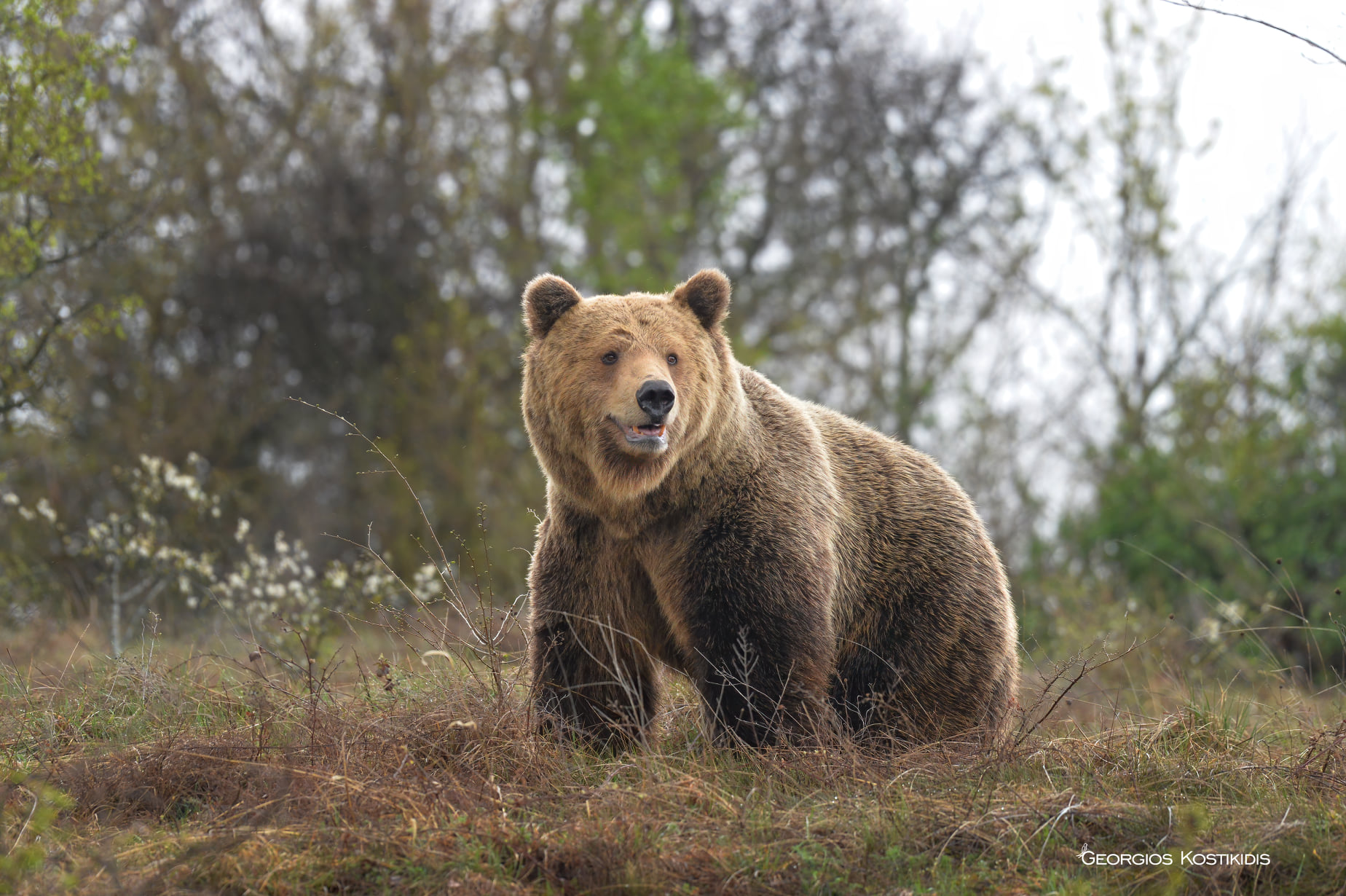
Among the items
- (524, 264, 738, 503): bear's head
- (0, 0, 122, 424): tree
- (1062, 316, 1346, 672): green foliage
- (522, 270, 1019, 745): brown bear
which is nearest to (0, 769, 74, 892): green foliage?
(522, 270, 1019, 745): brown bear

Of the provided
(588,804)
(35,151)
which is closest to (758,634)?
(588,804)

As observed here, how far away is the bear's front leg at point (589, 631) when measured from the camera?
499 cm

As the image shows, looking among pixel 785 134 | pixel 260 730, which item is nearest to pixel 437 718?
pixel 260 730

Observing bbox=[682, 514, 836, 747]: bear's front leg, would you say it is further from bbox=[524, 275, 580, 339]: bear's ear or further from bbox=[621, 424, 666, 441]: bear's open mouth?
bbox=[524, 275, 580, 339]: bear's ear

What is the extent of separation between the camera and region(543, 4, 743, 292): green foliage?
18016 mm

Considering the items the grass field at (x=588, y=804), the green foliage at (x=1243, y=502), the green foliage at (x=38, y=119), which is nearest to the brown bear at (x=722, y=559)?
the grass field at (x=588, y=804)

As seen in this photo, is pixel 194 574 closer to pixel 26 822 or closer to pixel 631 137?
pixel 26 822

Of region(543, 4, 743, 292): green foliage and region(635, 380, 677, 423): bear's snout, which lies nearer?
region(635, 380, 677, 423): bear's snout

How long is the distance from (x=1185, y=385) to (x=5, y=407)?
14010 millimetres

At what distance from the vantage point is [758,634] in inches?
187

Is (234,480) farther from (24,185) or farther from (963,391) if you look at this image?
(963,391)

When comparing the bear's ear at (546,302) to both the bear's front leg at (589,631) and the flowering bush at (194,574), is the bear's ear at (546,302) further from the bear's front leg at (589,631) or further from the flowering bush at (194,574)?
the flowering bush at (194,574)

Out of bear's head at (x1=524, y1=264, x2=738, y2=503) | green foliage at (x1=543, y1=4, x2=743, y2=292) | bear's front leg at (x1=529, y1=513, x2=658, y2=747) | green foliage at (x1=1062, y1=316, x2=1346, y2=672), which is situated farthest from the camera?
green foliage at (x1=543, y1=4, x2=743, y2=292)

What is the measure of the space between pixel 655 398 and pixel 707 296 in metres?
0.84
